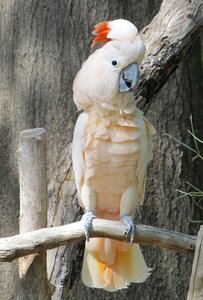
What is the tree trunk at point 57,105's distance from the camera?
278 cm

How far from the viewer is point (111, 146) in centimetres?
204

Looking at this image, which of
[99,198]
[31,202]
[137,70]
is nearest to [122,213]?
[99,198]

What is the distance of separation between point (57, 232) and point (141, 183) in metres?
0.32

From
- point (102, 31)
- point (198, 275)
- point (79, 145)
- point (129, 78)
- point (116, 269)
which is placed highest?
point (102, 31)

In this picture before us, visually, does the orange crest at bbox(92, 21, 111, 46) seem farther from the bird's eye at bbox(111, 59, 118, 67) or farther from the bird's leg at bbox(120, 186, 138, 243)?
the bird's leg at bbox(120, 186, 138, 243)

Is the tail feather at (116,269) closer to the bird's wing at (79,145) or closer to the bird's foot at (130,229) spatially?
the bird's foot at (130,229)

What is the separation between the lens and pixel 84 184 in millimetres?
2098

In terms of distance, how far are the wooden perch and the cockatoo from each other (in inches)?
1.0

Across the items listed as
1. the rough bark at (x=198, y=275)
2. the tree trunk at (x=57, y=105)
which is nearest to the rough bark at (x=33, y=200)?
the rough bark at (x=198, y=275)

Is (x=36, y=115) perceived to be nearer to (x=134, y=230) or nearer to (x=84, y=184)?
(x=84, y=184)

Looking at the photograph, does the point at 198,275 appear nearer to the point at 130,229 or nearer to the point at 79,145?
the point at 130,229

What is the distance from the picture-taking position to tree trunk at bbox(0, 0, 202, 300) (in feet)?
9.11

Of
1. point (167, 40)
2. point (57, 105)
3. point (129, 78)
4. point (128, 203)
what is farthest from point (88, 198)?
point (57, 105)

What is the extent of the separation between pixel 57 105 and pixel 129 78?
85cm
